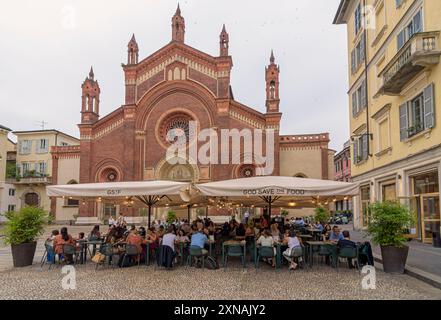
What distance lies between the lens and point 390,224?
900 cm

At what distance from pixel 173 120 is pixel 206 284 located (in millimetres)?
24427

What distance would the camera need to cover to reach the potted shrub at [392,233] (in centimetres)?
893

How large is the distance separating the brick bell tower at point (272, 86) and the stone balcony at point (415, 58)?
14.7m

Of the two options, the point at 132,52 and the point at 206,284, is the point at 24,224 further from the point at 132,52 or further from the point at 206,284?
the point at 132,52

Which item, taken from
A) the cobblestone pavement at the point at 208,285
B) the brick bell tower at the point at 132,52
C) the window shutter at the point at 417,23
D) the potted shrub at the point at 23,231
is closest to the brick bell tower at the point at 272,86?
the brick bell tower at the point at 132,52

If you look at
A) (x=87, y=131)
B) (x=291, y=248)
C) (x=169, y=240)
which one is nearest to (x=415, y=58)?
(x=291, y=248)

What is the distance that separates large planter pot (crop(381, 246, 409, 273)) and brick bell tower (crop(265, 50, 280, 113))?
21.3 m

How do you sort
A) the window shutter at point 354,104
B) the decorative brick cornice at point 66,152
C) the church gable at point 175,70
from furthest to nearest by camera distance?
the decorative brick cornice at point 66,152 < the church gable at point 175,70 < the window shutter at point 354,104

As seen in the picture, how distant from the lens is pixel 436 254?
11547 millimetres

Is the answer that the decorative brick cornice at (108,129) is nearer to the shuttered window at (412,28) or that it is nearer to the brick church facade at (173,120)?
the brick church facade at (173,120)

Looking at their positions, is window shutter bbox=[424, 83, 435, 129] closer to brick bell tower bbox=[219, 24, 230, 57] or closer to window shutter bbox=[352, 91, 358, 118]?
window shutter bbox=[352, 91, 358, 118]

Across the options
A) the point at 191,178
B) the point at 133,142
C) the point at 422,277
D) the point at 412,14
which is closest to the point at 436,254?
the point at 422,277

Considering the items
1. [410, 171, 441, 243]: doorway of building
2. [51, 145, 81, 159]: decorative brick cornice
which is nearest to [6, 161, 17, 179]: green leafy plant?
[51, 145, 81, 159]: decorative brick cornice
